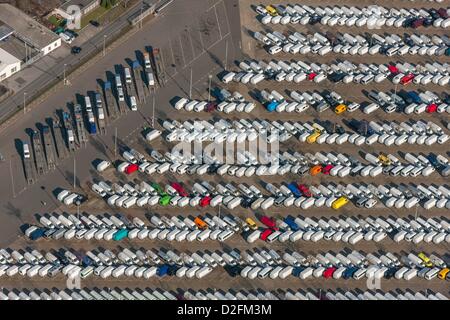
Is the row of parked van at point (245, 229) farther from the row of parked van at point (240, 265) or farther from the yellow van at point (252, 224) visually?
the row of parked van at point (240, 265)

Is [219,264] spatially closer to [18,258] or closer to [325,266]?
[325,266]

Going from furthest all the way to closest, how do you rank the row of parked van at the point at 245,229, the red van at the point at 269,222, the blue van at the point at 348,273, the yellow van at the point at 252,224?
the red van at the point at 269,222 → the yellow van at the point at 252,224 → the row of parked van at the point at 245,229 → the blue van at the point at 348,273

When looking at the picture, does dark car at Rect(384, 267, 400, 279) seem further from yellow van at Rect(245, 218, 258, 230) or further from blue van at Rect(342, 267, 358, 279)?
yellow van at Rect(245, 218, 258, 230)

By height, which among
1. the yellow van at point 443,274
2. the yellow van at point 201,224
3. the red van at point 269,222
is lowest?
the yellow van at point 443,274

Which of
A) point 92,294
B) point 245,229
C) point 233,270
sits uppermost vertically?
point 245,229

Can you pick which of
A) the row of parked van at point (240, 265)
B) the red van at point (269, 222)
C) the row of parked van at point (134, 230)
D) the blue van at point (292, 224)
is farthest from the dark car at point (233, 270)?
the blue van at point (292, 224)

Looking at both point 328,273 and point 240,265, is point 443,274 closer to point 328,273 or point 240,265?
point 328,273

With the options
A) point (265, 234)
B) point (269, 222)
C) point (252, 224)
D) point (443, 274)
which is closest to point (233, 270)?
point (265, 234)

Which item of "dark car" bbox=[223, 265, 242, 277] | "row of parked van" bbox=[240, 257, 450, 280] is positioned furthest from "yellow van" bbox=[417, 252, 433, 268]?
"dark car" bbox=[223, 265, 242, 277]

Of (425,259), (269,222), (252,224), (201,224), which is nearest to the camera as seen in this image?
(425,259)
